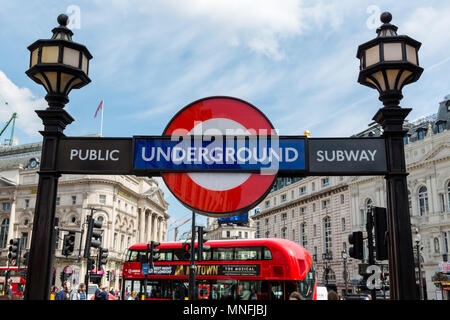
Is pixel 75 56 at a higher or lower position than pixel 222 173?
higher

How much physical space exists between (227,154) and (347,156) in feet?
3.49

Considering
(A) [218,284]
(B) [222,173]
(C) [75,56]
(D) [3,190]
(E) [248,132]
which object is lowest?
(A) [218,284]

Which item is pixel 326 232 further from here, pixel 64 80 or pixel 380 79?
pixel 64 80

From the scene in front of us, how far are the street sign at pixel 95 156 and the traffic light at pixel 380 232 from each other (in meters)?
2.49

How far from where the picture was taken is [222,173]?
346 centimetres

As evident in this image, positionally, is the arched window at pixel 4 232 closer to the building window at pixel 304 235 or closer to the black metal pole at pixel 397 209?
the building window at pixel 304 235

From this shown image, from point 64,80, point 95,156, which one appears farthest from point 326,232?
point 64,80

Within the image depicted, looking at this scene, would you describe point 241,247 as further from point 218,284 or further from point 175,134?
point 175,134

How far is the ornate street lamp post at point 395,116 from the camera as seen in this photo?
3529 mm

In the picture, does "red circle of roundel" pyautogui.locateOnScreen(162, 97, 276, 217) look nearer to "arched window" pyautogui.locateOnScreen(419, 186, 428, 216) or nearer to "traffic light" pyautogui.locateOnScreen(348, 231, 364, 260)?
"traffic light" pyautogui.locateOnScreen(348, 231, 364, 260)

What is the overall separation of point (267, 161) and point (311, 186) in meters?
66.4
